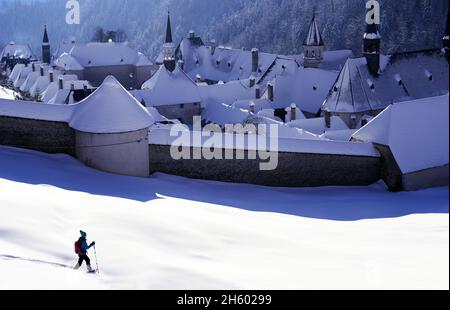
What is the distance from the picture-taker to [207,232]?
44.8 ft

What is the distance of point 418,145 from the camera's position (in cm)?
2055

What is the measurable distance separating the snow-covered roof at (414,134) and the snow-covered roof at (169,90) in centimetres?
1965

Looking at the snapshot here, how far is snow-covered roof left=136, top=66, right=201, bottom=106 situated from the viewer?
3916 centimetres

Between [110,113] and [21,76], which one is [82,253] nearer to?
[110,113]

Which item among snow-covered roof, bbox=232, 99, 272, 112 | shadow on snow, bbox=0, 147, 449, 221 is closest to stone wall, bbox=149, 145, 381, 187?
shadow on snow, bbox=0, 147, 449, 221

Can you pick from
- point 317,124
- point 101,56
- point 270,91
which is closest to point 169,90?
point 270,91

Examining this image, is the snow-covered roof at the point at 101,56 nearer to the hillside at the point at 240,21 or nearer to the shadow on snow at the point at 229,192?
the hillside at the point at 240,21

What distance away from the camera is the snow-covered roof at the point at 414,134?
20.0m

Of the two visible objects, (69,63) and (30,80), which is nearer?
(69,63)

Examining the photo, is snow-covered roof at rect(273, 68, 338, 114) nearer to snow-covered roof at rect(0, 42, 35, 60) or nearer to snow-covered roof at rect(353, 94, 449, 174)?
snow-covered roof at rect(353, 94, 449, 174)

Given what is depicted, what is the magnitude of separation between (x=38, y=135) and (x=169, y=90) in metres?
20.6
